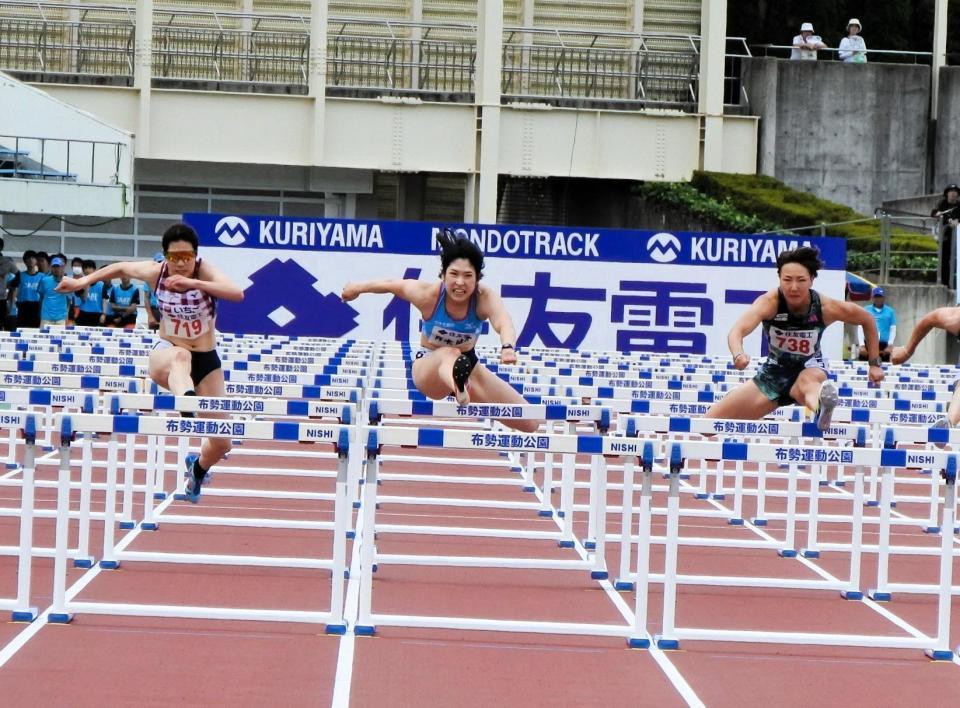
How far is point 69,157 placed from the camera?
101ft

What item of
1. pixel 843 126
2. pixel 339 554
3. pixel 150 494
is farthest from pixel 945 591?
pixel 843 126

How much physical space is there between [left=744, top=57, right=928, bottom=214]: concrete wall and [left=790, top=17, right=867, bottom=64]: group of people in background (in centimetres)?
55

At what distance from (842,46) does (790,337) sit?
28389 mm

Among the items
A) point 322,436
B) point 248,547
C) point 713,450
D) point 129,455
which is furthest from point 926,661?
point 129,455

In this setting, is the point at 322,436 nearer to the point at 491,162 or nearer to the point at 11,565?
the point at 11,565

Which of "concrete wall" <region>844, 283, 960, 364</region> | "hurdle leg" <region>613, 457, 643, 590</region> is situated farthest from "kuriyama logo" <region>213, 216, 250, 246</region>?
"hurdle leg" <region>613, 457, 643, 590</region>

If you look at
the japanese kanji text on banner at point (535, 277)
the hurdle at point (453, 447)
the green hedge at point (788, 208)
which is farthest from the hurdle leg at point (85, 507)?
the green hedge at point (788, 208)

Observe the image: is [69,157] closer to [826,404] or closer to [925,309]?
[925,309]

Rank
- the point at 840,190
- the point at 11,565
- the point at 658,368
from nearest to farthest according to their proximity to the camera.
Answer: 1. the point at 11,565
2. the point at 658,368
3. the point at 840,190

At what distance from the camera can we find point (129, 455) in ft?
35.6

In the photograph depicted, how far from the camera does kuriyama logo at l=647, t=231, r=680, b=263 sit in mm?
25016

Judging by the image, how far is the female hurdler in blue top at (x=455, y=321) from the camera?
10.3m

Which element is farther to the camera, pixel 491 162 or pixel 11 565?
pixel 491 162

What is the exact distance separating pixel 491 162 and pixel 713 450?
90.8 feet
